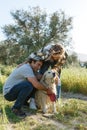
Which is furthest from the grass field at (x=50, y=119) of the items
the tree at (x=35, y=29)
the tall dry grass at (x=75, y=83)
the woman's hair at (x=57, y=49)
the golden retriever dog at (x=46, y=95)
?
the tree at (x=35, y=29)

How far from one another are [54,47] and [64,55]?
382mm

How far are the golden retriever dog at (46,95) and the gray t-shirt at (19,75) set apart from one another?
0.26 metres

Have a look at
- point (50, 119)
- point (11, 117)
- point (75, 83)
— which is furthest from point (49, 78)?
point (75, 83)

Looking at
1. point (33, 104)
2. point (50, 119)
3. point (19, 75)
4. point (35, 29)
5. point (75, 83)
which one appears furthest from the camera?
point (35, 29)

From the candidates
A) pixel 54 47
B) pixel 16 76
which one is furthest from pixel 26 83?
pixel 54 47

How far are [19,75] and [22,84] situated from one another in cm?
20

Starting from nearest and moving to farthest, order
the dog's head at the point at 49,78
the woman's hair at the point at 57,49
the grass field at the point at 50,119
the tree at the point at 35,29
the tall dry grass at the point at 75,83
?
the grass field at the point at 50,119, the dog's head at the point at 49,78, the woman's hair at the point at 57,49, the tall dry grass at the point at 75,83, the tree at the point at 35,29

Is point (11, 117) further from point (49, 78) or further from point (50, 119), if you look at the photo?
point (49, 78)

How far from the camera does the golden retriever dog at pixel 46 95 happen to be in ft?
19.3

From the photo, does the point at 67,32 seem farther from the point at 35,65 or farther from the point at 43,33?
the point at 35,65

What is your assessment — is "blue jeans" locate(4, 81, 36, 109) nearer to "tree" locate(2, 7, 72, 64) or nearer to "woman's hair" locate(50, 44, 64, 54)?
"woman's hair" locate(50, 44, 64, 54)

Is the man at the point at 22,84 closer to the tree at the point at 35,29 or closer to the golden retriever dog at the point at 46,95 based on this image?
the golden retriever dog at the point at 46,95

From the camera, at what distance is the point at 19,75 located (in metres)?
6.00

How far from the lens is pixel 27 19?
4456 centimetres
